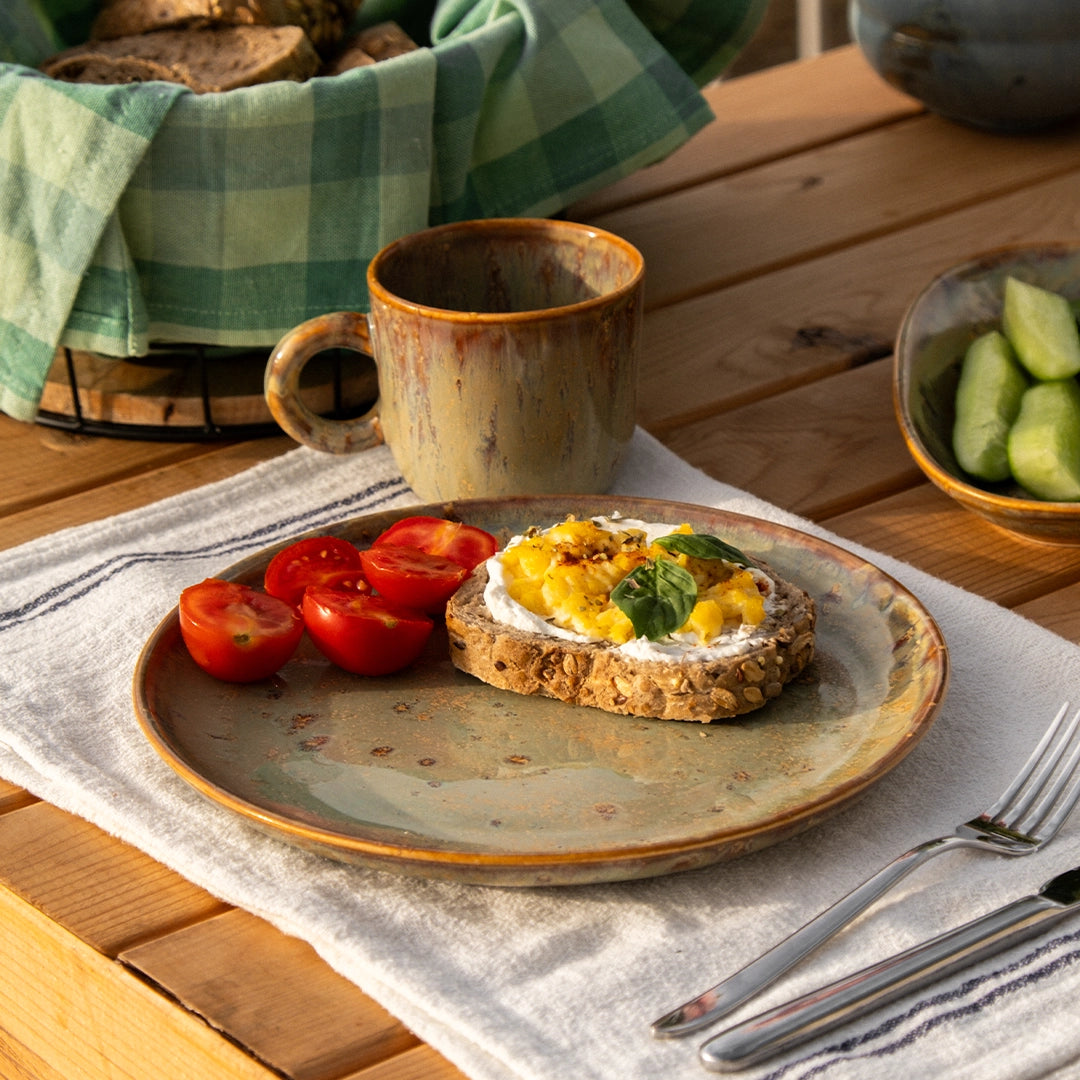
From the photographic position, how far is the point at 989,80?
6.18ft

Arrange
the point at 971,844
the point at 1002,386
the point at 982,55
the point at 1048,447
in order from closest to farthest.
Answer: the point at 971,844 → the point at 1048,447 → the point at 1002,386 → the point at 982,55

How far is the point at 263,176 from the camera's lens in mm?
1322

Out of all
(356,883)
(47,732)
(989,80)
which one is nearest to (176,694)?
(47,732)

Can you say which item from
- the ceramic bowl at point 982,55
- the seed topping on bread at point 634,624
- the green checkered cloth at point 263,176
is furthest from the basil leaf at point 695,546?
the ceramic bowl at point 982,55

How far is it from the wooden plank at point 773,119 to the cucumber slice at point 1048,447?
771 mm

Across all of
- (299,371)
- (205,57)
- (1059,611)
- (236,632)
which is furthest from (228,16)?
(1059,611)

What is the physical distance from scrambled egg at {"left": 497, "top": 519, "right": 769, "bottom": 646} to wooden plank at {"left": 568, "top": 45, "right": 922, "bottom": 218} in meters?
0.96

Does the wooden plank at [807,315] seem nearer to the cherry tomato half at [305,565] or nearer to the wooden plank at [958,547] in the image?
the wooden plank at [958,547]

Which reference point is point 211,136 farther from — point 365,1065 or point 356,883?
point 365,1065

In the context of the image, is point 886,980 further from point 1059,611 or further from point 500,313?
point 500,313

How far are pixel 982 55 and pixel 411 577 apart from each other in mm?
1211

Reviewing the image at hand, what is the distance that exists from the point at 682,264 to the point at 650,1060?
1187 millimetres

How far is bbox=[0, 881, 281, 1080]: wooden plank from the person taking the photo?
2.57 feet

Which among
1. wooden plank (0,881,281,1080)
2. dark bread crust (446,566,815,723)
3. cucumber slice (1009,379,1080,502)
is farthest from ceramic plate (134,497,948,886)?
cucumber slice (1009,379,1080,502)
